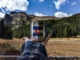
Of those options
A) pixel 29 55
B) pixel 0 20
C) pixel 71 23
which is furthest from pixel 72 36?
pixel 29 55

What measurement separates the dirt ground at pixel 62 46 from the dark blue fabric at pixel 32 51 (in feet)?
5.21

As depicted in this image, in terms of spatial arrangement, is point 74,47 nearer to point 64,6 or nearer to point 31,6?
point 64,6

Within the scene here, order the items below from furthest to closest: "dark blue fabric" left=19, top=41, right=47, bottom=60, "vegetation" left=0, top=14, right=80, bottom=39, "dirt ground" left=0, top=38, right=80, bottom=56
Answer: "dirt ground" left=0, top=38, right=80, bottom=56 < "vegetation" left=0, top=14, right=80, bottom=39 < "dark blue fabric" left=19, top=41, right=47, bottom=60

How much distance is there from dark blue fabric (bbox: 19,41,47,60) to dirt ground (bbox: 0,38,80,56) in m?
1.59

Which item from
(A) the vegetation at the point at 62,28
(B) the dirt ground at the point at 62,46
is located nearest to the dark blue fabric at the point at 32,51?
(A) the vegetation at the point at 62,28

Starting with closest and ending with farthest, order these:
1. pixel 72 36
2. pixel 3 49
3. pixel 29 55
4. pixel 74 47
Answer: pixel 29 55 → pixel 72 36 → pixel 3 49 → pixel 74 47

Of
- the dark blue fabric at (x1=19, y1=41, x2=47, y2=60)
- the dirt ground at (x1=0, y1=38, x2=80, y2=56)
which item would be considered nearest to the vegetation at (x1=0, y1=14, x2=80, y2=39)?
the dirt ground at (x1=0, y1=38, x2=80, y2=56)

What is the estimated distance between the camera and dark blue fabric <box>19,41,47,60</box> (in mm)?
1210

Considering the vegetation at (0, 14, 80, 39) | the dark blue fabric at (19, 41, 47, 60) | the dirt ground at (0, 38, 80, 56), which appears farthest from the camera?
the dirt ground at (0, 38, 80, 56)

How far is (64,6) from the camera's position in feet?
9.59

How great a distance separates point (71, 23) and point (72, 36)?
0.20 metres

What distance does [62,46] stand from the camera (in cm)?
346

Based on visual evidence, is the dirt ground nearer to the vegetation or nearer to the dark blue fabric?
the vegetation

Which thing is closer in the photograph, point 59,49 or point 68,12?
point 68,12
